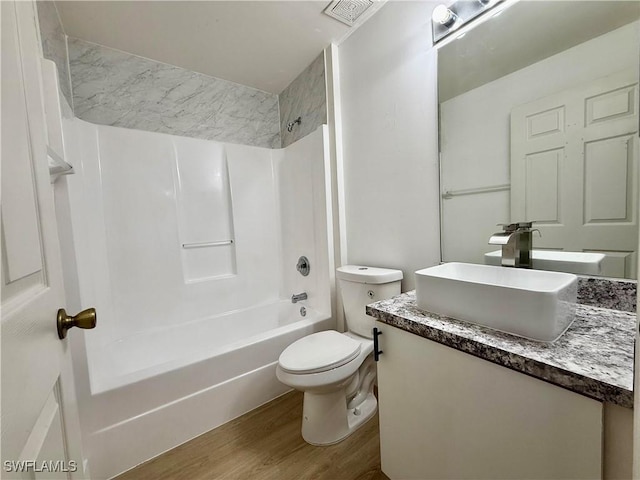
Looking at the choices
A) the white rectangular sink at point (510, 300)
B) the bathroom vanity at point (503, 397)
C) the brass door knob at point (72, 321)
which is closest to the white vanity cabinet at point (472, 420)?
the bathroom vanity at point (503, 397)

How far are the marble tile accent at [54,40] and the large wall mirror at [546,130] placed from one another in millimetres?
1914

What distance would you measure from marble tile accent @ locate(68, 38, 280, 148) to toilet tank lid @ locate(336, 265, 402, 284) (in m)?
1.64

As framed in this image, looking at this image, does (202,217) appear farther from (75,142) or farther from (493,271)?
(493,271)

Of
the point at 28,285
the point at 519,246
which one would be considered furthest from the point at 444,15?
the point at 28,285

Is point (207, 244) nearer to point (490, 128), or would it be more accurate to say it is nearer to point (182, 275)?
point (182, 275)

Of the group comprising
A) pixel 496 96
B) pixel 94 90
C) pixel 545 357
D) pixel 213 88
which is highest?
pixel 213 88

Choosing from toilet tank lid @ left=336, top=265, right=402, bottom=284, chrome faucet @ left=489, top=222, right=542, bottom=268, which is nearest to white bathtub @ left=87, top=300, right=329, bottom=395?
toilet tank lid @ left=336, top=265, right=402, bottom=284

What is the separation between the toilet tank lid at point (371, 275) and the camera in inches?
58.8

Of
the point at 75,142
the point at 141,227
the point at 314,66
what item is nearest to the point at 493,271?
the point at 314,66

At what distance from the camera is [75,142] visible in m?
1.57

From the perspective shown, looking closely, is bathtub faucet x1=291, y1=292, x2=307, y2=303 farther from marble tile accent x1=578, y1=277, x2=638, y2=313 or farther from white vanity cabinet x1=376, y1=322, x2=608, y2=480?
marble tile accent x1=578, y1=277, x2=638, y2=313

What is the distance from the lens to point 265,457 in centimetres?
127

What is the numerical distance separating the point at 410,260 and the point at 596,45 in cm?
109

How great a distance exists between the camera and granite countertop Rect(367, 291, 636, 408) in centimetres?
52
